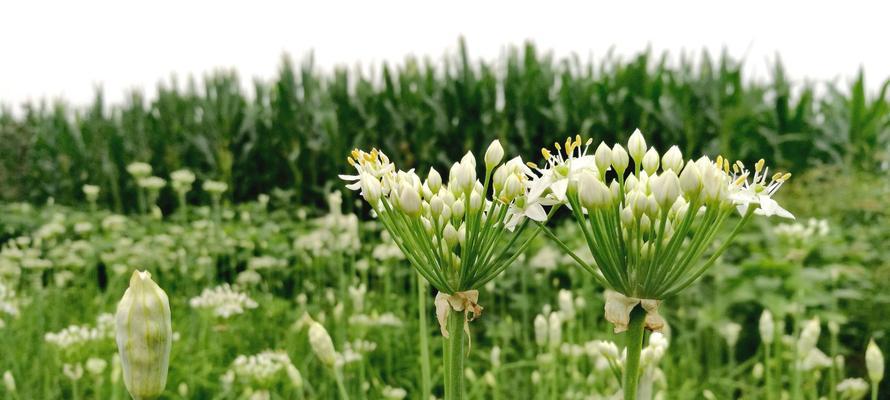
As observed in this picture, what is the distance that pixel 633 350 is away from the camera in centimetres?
121

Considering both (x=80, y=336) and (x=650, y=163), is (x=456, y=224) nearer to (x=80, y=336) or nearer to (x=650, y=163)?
(x=650, y=163)

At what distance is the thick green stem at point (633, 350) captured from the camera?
1.19 metres

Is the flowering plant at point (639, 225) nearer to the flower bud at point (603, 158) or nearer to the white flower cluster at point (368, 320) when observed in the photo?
the flower bud at point (603, 158)

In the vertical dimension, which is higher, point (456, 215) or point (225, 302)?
point (456, 215)

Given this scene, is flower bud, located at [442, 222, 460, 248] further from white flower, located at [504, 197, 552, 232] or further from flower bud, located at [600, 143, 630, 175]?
flower bud, located at [600, 143, 630, 175]

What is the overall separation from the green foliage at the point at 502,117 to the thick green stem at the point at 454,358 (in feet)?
32.4

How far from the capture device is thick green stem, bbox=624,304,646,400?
46.7 inches

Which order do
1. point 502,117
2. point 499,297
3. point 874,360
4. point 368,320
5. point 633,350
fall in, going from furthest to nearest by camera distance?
point 502,117 < point 499,297 < point 368,320 < point 874,360 < point 633,350

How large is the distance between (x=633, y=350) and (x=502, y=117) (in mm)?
10684

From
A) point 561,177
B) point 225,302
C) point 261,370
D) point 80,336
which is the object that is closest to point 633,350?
point 561,177

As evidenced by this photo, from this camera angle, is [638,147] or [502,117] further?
[502,117]

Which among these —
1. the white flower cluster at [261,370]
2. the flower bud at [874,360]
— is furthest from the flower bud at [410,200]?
the white flower cluster at [261,370]

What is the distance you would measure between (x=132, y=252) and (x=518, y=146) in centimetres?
636

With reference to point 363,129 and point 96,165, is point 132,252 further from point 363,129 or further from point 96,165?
point 96,165
